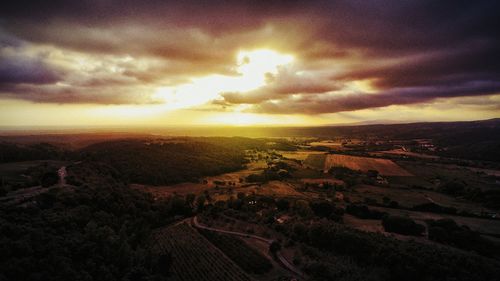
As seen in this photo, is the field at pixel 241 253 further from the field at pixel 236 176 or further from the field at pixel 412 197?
the field at pixel 236 176

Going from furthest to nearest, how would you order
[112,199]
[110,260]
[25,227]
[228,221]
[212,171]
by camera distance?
[212,171] → [228,221] → [112,199] → [110,260] → [25,227]

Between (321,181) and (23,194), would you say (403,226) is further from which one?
(23,194)

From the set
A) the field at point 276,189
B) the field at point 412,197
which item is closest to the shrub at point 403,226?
the field at point 412,197

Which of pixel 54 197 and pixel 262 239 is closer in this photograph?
pixel 54 197

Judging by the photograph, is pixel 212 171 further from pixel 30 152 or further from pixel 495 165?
pixel 495 165

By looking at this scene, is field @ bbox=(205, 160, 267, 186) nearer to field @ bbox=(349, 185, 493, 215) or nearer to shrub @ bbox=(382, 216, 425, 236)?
field @ bbox=(349, 185, 493, 215)

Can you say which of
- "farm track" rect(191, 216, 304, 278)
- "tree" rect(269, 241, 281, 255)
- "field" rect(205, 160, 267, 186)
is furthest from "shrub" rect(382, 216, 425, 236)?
"field" rect(205, 160, 267, 186)

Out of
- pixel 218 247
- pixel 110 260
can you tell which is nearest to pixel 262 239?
pixel 218 247
